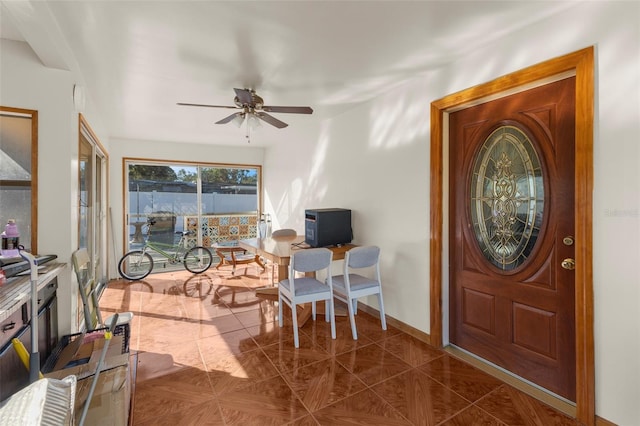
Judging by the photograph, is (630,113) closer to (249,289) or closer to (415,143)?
(415,143)

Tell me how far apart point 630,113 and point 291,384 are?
102 inches

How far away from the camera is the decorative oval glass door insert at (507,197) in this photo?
2.12m

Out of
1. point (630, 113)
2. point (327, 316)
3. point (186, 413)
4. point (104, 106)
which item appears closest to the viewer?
point (630, 113)

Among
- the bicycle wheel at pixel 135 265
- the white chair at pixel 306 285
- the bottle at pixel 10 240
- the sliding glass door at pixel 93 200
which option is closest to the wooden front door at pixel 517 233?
the white chair at pixel 306 285

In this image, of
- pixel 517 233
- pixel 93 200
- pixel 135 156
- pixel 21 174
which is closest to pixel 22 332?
pixel 21 174

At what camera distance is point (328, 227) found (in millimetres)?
3465

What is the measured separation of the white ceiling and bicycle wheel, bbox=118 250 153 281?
110 inches

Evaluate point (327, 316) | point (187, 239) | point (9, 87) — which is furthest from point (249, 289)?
point (9, 87)

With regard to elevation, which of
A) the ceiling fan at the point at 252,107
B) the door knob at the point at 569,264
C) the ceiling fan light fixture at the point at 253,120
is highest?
the ceiling fan at the point at 252,107

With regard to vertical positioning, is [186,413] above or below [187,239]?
below

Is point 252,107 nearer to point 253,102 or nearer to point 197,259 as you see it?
point 253,102

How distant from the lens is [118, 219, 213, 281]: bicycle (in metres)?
5.14

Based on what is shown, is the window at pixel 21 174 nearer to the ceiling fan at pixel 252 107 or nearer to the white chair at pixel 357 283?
the ceiling fan at pixel 252 107

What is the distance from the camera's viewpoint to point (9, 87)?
216 cm
